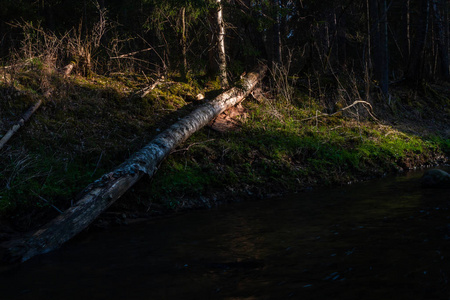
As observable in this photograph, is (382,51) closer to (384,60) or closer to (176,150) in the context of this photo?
(384,60)

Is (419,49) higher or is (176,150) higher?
(419,49)

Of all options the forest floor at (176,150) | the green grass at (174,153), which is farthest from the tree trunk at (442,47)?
the green grass at (174,153)

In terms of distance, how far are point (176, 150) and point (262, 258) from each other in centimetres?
400

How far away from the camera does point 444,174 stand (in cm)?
659

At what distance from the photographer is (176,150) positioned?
23.7 feet

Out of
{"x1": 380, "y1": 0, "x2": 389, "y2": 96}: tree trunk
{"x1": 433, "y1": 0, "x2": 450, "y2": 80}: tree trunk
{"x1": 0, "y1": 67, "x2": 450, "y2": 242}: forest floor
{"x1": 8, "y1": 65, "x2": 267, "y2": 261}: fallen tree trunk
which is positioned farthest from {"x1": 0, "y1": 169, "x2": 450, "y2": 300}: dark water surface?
{"x1": 433, "y1": 0, "x2": 450, "y2": 80}: tree trunk

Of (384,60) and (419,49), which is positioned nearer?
(384,60)

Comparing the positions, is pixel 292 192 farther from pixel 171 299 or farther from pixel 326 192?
pixel 171 299

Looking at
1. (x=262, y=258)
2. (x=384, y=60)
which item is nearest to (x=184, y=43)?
(x=262, y=258)

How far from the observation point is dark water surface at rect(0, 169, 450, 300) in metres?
2.85

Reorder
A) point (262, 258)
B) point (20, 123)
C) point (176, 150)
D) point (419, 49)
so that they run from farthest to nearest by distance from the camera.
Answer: point (419, 49) → point (176, 150) → point (20, 123) → point (262, 258)

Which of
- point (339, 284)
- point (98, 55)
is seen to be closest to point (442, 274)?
point (339, 284)

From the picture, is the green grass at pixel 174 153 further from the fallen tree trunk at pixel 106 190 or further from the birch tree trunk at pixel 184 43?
the birch tree trunk at pixel 184 43

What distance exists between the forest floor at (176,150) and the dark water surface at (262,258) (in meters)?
1.13
